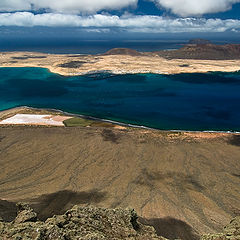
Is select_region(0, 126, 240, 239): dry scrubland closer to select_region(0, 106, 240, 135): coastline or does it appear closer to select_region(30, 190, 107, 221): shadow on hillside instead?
select_region(30, 190, 107, 221): shadow on hillside

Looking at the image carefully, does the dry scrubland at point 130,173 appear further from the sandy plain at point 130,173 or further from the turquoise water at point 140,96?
the turquoise water at point 140,96

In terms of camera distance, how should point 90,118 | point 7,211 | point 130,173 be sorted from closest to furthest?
point 7,211, point 130,173, point 90,118

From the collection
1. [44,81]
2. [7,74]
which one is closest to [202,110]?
[44,81]

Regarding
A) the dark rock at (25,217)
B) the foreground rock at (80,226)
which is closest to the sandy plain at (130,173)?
the dark rock at (25,217)

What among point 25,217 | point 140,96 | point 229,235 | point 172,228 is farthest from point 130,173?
point 140,96

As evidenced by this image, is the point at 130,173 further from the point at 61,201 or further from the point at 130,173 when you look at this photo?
the point at 61,201

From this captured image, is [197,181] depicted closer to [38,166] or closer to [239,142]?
[239,142]
